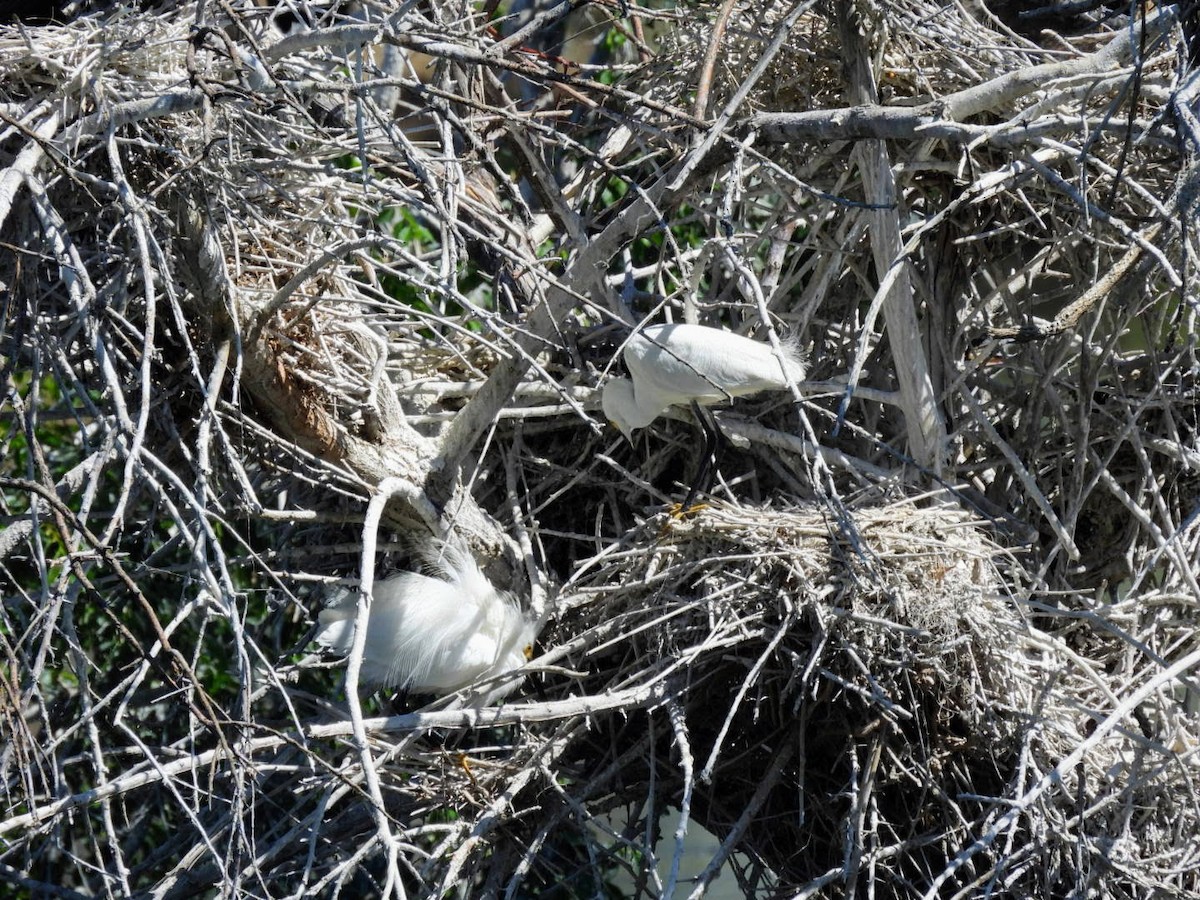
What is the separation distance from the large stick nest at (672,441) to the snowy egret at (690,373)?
0.53ft

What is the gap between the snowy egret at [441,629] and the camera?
10.2 ft

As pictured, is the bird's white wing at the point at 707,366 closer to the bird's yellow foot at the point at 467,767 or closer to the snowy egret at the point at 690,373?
the snowy egret at the point at 690,373

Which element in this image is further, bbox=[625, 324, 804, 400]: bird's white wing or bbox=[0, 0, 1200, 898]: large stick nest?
bbox=[625, 324, 804, 400]: bird's white wing

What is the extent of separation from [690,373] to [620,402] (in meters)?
0.30

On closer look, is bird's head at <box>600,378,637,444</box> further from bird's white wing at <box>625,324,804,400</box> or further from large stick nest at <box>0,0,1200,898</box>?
large stick nest at <box>0,0,1200,898</box>

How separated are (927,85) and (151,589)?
9.50 ft

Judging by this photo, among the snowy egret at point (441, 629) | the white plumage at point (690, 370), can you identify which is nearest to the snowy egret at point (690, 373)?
the white plumage at point (690, 370)

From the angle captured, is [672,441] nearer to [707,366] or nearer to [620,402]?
[620,402]

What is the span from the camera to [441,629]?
3090 millimetres

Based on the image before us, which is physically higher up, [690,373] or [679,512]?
[690,373]

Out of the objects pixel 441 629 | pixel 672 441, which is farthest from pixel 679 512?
pixel 441 629

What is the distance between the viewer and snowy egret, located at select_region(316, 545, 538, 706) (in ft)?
10.2

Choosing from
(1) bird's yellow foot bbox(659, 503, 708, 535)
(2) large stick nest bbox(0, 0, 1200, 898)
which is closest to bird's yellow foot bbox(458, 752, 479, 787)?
(2) large stick nest bbox(0, 0, 1200, 898)

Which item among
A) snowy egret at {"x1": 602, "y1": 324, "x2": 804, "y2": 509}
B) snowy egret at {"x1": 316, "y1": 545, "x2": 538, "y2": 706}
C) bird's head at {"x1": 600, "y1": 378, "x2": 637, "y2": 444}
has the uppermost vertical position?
snowy egret at {"x1": 602, "y1": 324, "x2": 804, "y2": 509}
